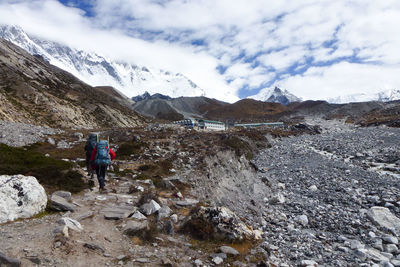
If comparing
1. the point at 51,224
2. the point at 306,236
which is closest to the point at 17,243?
the point at 51,224

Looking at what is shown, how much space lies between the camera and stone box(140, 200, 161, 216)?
29.0 ft

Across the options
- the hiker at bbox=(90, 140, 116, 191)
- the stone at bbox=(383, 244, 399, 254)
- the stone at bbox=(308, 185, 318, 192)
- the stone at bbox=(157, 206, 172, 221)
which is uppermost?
the hiker at bbox=(90, 140, 116, 191)

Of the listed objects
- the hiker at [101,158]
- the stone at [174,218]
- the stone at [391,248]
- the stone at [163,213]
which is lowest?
the stone at [391,248]

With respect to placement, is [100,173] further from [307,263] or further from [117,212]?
[307,263]

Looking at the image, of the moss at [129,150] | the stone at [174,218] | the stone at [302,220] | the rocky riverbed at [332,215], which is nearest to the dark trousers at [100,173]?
the stone at [174,218]

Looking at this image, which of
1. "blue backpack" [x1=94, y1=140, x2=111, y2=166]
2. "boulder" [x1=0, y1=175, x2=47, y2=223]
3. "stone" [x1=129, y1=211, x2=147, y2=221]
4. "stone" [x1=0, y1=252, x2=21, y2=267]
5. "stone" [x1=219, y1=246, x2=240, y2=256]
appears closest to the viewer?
"stone" [x1=0, y1=252, x2=21, y2=267]

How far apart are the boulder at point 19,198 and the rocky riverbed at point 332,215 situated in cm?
744

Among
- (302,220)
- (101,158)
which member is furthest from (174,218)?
(302,220)

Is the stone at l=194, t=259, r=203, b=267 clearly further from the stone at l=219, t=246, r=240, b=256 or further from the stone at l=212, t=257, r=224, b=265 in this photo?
the stone at l=219, t=246, r=240, b=256

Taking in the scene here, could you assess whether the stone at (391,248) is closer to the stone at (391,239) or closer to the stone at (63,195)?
the stone at (391,239)

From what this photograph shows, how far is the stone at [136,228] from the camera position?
7.28 m

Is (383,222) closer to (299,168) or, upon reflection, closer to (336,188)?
(336,188)

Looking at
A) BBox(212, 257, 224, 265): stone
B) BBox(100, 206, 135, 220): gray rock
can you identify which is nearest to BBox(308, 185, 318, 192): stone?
BBox(212, 257, 224, 265): stone

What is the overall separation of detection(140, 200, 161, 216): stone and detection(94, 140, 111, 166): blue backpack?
109 inches
